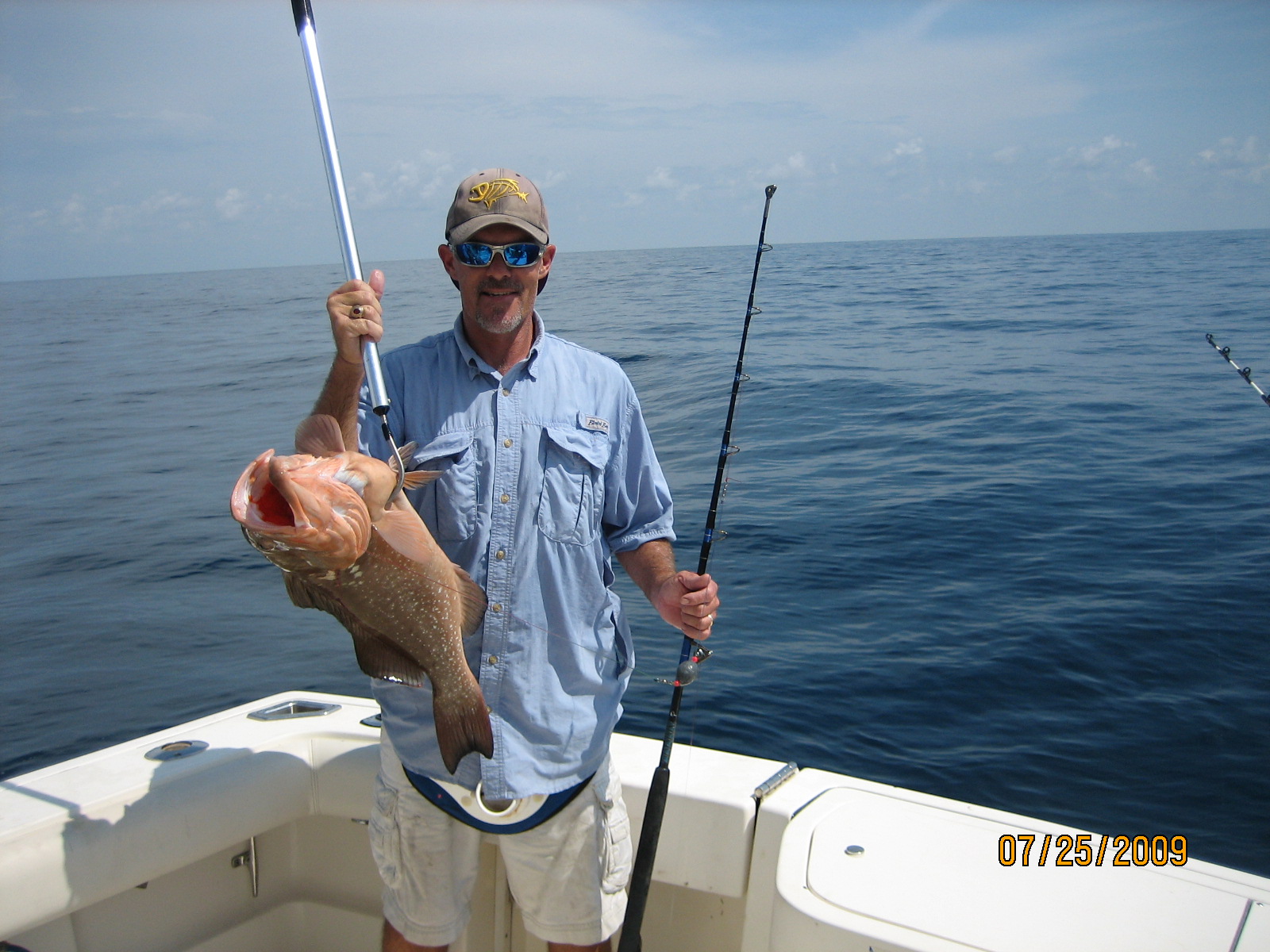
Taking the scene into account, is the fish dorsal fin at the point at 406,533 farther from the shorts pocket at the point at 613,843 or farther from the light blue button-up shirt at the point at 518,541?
the shorts pocket at the point at 613,843

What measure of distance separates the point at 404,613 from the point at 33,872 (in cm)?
135

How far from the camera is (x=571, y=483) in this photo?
2.45m

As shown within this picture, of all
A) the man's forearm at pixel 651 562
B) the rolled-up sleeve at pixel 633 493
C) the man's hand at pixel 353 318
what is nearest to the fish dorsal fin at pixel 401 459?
the man's hand at pixel 353 318

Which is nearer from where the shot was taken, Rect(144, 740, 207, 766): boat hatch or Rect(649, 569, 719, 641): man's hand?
Rect(649, 569, 719, 641): man's hand

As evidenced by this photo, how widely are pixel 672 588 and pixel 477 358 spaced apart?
82cm

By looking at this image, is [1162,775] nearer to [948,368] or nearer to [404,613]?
[404,613]

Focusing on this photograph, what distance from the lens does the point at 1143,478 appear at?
395 inches

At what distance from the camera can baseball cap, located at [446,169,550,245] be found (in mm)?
2318

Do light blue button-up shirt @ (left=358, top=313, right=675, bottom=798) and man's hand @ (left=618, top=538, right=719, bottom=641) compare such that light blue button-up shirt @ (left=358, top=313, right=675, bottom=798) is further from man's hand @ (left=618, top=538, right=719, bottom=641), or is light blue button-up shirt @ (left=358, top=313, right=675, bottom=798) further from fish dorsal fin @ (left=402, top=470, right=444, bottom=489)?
fish dorsal fin @ (left=402, top=470, right=444, bottom=489)

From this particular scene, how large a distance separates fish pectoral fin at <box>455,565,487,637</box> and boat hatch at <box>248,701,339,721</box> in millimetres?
1496

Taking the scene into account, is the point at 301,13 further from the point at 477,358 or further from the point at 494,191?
the point at 477,358

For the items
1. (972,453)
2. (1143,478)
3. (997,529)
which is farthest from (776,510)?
(1143,478)

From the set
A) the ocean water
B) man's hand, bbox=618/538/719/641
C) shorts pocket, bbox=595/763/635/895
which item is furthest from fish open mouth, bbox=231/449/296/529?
the ocean water
